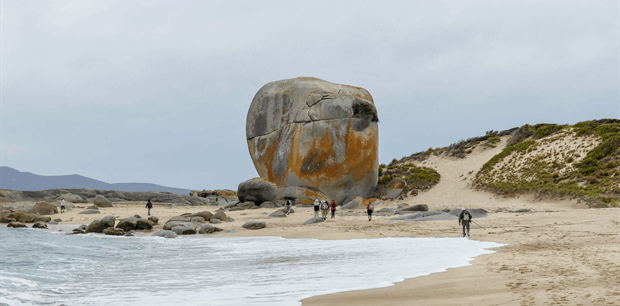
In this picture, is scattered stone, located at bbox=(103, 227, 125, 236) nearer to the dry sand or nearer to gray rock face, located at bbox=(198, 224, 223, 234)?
the dry sand

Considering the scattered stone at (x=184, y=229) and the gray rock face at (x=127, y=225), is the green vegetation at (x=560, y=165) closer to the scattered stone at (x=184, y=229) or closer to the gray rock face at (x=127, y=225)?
the scattered stone at (x=184, y=229)

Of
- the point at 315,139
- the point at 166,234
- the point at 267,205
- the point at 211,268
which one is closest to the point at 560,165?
the point at 315,139

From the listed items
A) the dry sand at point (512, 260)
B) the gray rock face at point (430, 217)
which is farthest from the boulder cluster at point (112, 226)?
the gray rock face at point (430, 217)

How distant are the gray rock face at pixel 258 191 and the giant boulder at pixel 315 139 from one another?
2.86 ft

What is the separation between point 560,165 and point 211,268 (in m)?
28.2

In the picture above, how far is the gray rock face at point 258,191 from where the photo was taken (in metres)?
28.9

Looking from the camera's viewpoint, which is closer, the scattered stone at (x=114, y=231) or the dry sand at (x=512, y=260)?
the dry sand at (x=512, y=260)

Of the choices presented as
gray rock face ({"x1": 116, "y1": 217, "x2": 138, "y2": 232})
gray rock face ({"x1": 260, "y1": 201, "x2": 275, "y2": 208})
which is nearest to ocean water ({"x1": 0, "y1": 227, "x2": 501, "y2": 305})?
gray rock face ({"x1": 116, "y1": 217, "x2": 138, "y2": 232})

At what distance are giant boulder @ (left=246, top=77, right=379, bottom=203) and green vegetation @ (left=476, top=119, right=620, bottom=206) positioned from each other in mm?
10176

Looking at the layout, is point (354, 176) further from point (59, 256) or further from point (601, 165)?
point (59, 256)

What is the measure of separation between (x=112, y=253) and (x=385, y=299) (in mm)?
10326

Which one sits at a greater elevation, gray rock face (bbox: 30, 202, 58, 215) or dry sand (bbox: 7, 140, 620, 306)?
gray rock face (bbox: 30, 202, 58, 215)

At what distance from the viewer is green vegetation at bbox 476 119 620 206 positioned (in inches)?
982

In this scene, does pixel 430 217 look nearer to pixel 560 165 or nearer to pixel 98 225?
pixel 98 225
